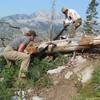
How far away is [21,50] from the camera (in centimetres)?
1445

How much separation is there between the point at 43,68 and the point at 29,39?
1.30 meters

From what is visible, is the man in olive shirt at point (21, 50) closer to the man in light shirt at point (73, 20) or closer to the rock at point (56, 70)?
the rock at point (56, 70)

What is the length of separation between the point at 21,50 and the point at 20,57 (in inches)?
8.9

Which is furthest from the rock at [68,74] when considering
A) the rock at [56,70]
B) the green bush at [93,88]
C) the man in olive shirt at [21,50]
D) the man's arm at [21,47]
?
the man's arm at [21,47]

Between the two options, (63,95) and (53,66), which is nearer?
(63,95)

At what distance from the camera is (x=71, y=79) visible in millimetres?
13672

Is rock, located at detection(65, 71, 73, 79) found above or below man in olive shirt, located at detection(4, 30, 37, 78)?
below

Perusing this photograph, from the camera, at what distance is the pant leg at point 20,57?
46.6 ft

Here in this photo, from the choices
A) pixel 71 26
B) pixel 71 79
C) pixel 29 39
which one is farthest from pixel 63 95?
pixel 71 26

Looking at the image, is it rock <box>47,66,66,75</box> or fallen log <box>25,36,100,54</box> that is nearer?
rock <box>47,66,66,75</box>

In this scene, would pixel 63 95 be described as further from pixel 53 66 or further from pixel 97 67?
pixel 53 66

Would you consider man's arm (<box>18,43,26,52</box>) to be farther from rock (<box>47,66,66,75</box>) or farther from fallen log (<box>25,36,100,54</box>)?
fallen log (<box>25,36,100,54</box>)

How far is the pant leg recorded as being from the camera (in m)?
14.2

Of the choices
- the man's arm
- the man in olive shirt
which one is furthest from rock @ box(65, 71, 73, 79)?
the man's arm
